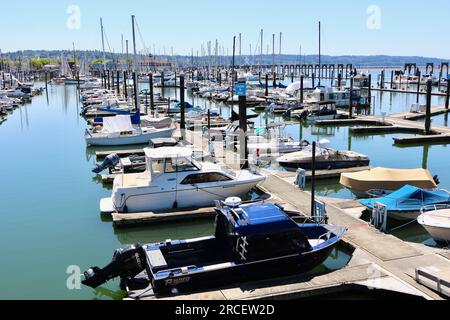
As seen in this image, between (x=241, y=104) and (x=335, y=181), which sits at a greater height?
(x=241, y=104)

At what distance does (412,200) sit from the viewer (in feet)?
53.4

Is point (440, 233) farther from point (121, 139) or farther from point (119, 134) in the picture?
point (119, 134)

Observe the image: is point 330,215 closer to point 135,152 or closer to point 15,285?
point 15,285

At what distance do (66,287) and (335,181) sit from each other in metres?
14.1

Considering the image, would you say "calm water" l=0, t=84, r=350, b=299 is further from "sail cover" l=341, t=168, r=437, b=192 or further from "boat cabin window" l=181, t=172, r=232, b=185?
"sail cover" l=341, t=168, r=437, b=192

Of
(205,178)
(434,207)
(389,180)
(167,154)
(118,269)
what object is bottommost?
(118,269)

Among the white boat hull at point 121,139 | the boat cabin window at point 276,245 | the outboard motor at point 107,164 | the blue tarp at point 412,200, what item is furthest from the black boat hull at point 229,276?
the white boat hull at point 121,139

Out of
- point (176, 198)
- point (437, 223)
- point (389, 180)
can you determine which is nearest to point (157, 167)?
point (176, 198)

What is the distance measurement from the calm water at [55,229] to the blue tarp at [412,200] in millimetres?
3282

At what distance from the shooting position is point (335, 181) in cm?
2283

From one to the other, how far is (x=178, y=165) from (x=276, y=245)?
7129mm

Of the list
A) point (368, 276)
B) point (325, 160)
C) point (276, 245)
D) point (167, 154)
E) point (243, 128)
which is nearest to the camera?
point (368, 276)

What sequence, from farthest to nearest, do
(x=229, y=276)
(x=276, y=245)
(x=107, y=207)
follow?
(x=107, y=207)
(x=276, y=245)
(x=229, y=276)
